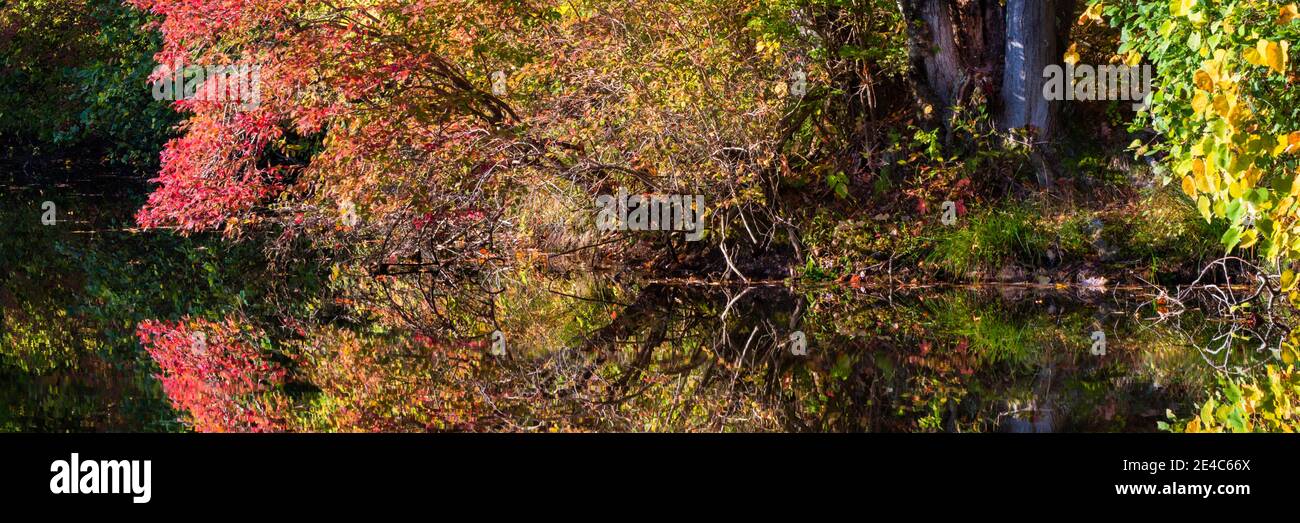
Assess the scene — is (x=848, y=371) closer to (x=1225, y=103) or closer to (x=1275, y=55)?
(x=1225, y=103)

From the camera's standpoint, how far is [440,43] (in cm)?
1155

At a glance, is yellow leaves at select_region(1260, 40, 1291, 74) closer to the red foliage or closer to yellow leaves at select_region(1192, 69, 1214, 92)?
yellow leaves at select_region(1192, 69, 1214, 92)

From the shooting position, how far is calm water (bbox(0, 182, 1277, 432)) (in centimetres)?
672

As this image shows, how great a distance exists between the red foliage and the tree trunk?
18.9ft

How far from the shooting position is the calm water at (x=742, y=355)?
6.72 metres

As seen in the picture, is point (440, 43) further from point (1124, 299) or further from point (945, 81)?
point (1124, 299)

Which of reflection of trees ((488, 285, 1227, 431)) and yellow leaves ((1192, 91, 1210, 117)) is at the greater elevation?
yellow leaves ((1192, 91, 1210, 117))

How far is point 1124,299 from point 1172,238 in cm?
87

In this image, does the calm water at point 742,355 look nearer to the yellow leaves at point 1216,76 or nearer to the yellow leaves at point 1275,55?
the yellow leaves at point 1216,76

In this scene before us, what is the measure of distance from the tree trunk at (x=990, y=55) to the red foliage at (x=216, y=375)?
18.9 feet

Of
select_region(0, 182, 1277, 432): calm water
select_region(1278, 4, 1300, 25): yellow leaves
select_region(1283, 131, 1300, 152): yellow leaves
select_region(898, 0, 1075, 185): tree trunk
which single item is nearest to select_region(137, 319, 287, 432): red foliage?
select_region(0, 182, 1277, 432): calm water

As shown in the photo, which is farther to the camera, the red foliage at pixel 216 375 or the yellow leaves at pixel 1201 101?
the yellow leaves at pixel 1201 101

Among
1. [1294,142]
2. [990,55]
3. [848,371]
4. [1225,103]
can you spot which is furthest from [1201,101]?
[990,55]

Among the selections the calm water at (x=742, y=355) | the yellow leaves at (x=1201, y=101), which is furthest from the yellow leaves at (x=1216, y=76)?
the calm water at (x=742, y=355)
